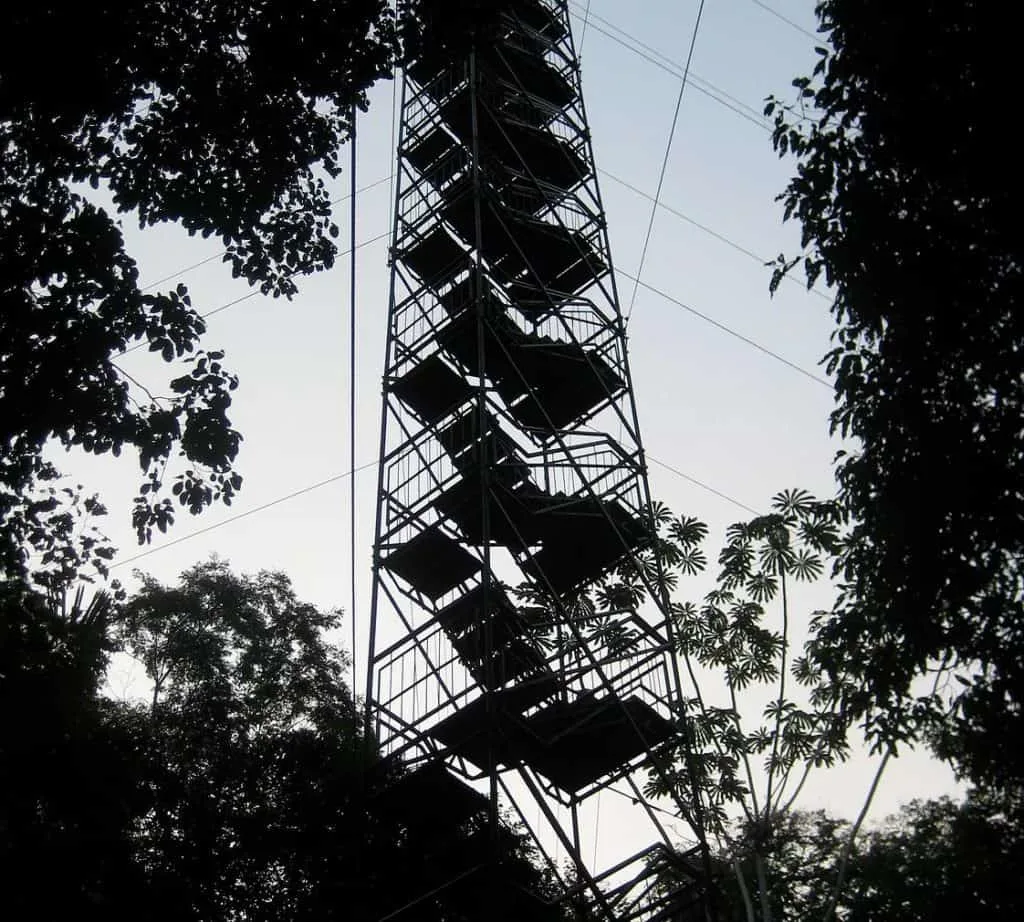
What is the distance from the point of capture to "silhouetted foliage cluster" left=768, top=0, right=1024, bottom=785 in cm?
759

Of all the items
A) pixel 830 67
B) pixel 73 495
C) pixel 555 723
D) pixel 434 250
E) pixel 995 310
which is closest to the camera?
pixel 995 310

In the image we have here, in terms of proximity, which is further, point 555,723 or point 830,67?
point 555,723

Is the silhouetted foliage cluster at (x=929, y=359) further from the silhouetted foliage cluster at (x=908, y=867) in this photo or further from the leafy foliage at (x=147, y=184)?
the silhouetted foliage cluster at (x=908, y=867)

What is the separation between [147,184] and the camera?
1034cm

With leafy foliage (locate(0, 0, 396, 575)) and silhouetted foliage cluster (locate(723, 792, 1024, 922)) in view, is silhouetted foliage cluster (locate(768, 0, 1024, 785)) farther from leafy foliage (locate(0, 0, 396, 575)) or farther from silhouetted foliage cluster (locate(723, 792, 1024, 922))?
silhouetted foliage cluster (locate(723, 792, 1024, 922))

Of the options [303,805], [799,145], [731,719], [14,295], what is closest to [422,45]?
[799,145]

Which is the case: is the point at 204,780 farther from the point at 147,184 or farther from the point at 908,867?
the point at 908,867

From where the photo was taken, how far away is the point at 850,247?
8.65 meters

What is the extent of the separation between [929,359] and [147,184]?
7.48m

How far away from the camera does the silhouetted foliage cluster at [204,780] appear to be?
894cm

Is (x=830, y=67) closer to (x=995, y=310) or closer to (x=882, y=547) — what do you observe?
(x=995, y=310)

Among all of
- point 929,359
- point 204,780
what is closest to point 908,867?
point 204,780

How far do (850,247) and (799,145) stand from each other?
130 cm

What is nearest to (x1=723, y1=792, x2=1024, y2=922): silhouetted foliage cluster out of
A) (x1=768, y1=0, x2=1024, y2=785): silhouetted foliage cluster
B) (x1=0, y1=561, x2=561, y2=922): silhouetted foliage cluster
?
(x1=0, y1=561, x2=561, y2=922): silhouetted foliage cluster
